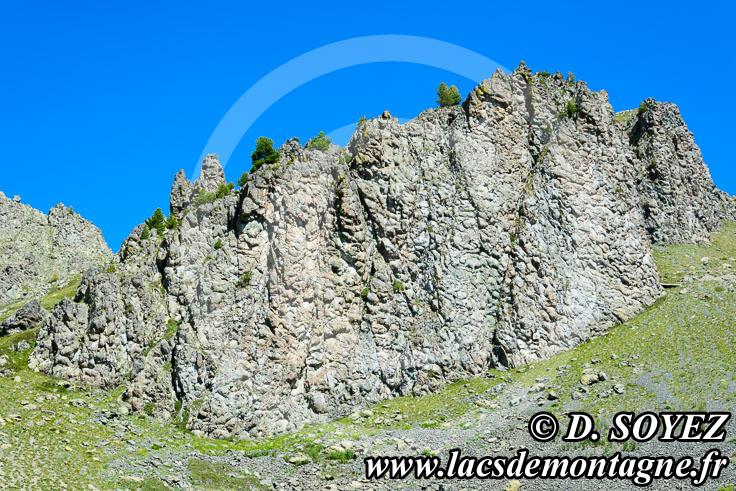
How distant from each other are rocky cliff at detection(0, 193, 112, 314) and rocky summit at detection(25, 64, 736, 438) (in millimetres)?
71492

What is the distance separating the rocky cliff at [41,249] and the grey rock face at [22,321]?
180ft

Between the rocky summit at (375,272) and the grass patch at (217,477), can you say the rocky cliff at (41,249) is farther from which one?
the grass patch at (217,477)

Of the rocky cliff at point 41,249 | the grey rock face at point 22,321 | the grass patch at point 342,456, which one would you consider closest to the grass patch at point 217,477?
the grass patch at point 342,456

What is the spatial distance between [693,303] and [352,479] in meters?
49.5

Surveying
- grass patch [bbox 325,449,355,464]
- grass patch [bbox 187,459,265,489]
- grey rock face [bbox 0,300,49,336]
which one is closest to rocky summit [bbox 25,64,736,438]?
grass patch [bbox 187,459,265,489]

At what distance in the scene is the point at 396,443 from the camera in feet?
175

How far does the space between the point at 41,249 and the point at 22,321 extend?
83113mm

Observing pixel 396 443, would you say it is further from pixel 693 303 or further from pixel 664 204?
pixel 664 204

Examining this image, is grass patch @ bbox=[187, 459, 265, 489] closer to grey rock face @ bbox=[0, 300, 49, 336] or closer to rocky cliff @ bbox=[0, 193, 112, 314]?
grey rock face @ bbox=[0, 300, 49, 336]

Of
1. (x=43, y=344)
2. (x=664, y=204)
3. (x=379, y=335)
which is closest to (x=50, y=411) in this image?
(x=43, y=344)

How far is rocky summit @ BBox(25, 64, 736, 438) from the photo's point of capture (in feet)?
206

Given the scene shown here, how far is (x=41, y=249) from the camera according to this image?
5704 inches

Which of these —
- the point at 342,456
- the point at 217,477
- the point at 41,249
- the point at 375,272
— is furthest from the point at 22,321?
the point at 41,249

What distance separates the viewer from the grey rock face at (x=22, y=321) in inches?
2869
